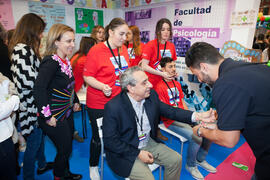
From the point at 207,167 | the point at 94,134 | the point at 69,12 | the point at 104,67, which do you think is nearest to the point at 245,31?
the point at 207,167

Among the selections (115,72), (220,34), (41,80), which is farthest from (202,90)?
(41,80)

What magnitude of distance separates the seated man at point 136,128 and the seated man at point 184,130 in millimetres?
598

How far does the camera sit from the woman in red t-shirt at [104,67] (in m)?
2.17

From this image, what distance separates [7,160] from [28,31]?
4.11ft

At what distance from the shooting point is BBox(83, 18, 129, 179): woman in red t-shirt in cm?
217

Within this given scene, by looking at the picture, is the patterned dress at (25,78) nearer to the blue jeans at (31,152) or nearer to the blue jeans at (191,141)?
the blue jeans at (31,152)

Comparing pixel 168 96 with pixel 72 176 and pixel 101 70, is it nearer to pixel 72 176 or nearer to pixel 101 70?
pixel 101 70

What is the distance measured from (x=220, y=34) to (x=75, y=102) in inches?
126

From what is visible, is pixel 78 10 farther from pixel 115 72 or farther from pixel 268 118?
pixel 268 118

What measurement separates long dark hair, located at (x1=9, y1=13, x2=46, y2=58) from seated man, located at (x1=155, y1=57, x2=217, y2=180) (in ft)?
5.68

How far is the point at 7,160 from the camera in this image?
164cm

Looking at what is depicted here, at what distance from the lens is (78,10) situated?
17.8ft

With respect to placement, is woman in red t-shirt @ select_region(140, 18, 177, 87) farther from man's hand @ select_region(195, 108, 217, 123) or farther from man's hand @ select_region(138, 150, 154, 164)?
man's hand @ select_region(138, 150, 154, 164)

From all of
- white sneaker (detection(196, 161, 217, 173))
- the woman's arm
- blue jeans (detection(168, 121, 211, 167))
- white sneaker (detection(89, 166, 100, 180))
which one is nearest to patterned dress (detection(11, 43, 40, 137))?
the woman's arm
